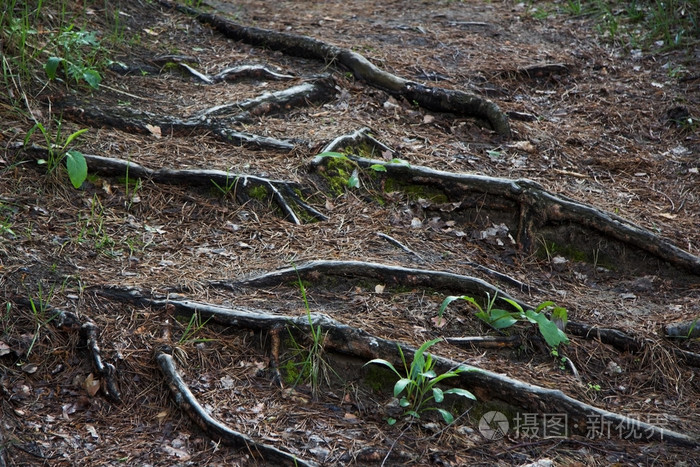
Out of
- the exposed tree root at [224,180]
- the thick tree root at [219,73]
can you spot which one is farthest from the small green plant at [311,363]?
the thick tree root at [219,73]

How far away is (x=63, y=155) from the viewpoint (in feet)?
15.4

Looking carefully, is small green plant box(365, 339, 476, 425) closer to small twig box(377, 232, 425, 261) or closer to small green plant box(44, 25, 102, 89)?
small twig box(377, 232, 425, 261)

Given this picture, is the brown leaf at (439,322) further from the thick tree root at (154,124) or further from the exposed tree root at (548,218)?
the thick tree root at (154,124)

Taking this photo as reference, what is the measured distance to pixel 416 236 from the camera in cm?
487

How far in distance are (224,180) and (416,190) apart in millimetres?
1566

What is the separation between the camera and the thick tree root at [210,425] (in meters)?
3.22

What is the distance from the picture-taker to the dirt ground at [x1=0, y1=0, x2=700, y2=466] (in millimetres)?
3414

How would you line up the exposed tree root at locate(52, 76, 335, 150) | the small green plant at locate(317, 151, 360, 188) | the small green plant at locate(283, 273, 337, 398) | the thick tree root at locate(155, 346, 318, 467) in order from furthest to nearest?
1. the exposed tree root at locate(52, 76, 335, 150)
2. the small green plant at locate(317, 151, 360, 188)
3. the small green plant at locate(283, 273, 337, 398)
4. the thick tree root at locate(155, 346, 318, 467)

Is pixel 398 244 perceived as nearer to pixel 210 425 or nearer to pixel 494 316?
pixel 494 316

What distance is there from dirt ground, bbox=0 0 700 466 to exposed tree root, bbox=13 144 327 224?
0.07 meters

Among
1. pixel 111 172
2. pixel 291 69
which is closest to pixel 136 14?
pixel 291 69

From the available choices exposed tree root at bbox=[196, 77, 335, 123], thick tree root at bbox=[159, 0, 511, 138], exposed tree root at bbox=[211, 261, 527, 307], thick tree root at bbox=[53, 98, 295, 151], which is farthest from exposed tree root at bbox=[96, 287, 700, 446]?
thick tree root at bbox=[159, 0, 511, 138]

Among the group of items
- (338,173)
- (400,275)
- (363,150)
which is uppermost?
(363,150)

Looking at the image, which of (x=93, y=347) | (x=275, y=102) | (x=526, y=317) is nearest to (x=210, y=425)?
(x=93, y=347)
